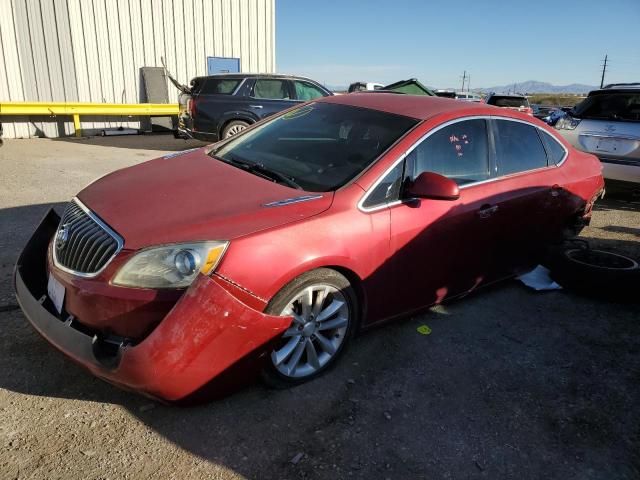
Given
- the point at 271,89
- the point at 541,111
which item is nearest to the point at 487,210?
the point at 271,89

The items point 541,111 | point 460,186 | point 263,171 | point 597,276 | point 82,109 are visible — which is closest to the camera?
point 263,171

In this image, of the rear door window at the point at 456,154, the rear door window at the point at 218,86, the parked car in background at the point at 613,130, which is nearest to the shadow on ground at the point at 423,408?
the rear door window at the point at 456,154

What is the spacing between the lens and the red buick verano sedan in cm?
229

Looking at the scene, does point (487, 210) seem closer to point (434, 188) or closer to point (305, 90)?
point (434, 188)

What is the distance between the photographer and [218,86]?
10875 millimetres

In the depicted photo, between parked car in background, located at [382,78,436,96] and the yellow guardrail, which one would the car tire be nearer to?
parked car in background, located at [382,78,436,96]

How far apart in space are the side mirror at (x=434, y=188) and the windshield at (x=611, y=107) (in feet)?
16.9

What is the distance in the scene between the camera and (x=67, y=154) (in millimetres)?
10617

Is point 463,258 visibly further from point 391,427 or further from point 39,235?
point 39,235

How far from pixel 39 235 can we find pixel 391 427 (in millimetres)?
2427

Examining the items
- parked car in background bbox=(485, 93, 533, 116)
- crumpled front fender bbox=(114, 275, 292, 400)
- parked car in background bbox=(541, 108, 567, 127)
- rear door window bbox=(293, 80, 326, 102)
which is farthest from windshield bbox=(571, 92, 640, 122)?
parked car in background bbox=(485, 93, 533, 116)

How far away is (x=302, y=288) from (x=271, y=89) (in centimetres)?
950

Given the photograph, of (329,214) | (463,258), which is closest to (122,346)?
(329,214)

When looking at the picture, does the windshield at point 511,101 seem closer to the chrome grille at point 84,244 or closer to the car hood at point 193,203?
the car hood at point 193,203
